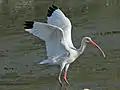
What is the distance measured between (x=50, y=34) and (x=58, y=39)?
0.28m

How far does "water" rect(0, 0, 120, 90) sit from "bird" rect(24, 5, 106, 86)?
558 millimetres

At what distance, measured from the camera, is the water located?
13.1 metres

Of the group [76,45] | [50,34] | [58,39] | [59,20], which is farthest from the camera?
[76,45]

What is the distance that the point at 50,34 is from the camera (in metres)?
12.5

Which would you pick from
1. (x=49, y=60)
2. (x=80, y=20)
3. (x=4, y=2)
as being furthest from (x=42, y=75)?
(x=4, y=2)

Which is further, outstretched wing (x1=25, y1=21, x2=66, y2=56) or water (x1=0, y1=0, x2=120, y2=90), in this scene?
water (x1=0, y1=0, x2=120, y2=90)

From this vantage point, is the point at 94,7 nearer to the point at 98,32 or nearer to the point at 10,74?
the point at 98,32

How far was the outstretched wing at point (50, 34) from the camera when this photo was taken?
12.2 metres

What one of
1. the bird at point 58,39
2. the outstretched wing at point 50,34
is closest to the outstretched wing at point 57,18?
the bird at point 58,39

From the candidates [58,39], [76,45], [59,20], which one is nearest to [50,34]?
[58,39]

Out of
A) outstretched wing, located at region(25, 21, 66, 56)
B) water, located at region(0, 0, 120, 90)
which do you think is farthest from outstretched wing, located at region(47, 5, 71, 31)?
water, located at region(0, 0, 120, 90)

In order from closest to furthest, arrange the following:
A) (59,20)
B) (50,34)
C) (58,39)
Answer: (50,34), (58,39), (59,20)

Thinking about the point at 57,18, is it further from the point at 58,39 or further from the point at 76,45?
the point at 76,45

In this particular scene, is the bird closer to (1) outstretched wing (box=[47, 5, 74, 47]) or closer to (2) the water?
(1) outstretched wing (box=[47, 5, 74, 47])
